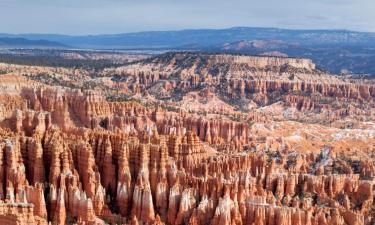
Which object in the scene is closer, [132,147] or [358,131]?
[132,147]

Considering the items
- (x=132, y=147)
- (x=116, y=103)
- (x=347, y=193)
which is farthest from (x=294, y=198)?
(x=116, y=103)

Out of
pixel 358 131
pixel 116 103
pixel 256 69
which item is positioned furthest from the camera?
pixel 256 69

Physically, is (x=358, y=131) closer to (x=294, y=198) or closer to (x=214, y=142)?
(x=214, y=142)

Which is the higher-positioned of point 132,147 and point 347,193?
point 132,147

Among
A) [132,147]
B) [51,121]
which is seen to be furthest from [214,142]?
[132,147]

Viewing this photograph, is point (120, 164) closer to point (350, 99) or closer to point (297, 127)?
point (297, 127)

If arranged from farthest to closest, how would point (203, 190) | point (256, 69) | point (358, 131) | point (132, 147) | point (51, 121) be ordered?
point (256, 69) → point (358, 131) → point (51, 121) → point (132, 147) → point (203, 190)
